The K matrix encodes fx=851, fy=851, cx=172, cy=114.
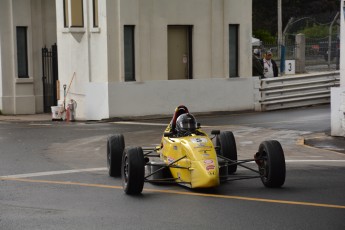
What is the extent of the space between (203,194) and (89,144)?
25.4 feet

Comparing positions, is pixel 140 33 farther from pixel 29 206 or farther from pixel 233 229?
pixel 233 229

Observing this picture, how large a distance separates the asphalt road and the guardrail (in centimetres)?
798

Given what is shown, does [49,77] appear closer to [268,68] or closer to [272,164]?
[268,68]

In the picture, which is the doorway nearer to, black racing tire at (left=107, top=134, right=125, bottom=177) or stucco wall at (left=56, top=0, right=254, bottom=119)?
stucco wall at (left=56, top=0, right=254, bottom=119)

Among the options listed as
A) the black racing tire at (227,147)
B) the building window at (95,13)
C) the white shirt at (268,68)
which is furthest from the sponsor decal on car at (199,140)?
the white shirt at (268,68)

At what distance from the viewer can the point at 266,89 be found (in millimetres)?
27984

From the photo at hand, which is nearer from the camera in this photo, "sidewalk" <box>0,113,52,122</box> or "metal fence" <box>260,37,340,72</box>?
"sidewalk" <box>0,113,52,122</box>

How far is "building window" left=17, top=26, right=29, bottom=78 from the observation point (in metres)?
32.3

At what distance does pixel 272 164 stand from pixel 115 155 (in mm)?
3128

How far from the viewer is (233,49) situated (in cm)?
2827

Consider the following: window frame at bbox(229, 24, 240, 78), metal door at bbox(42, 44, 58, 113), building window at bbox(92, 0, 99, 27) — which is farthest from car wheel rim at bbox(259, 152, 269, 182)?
metal door at bbox(42, 44, 58, 113)

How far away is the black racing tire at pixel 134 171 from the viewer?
472 inches

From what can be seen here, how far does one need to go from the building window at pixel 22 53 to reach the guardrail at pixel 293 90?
943 centimetres

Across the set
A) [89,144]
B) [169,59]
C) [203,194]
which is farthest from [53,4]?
[203,194]
